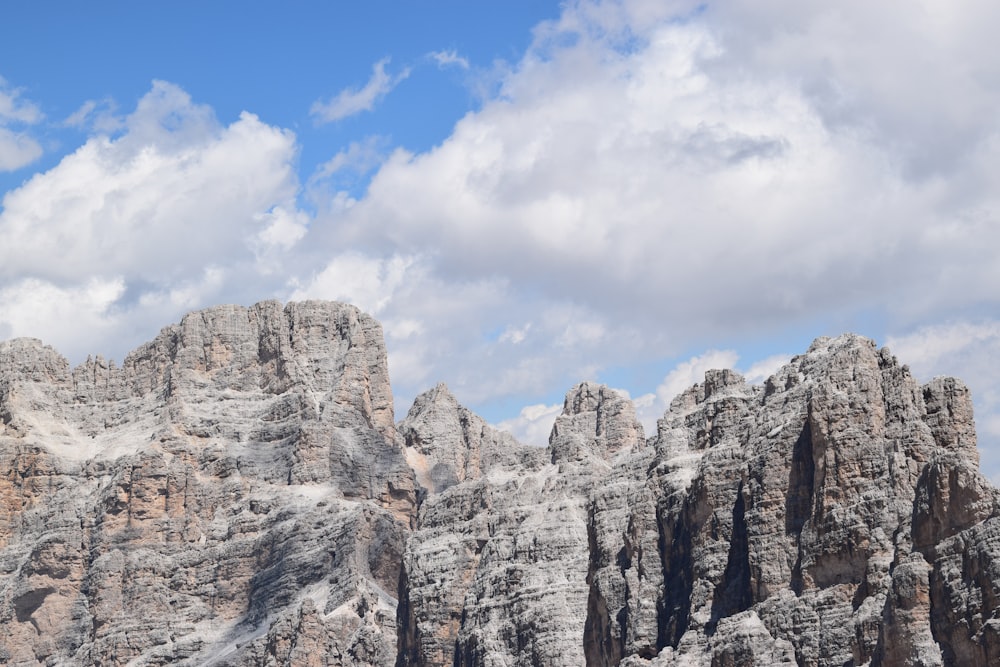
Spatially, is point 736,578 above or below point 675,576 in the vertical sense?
below

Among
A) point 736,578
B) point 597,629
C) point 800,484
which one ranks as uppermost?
point 800,484

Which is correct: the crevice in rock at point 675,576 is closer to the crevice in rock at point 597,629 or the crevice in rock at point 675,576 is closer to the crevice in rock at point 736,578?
the crevice in rock at point 736,578

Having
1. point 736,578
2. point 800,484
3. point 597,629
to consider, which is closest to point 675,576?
point 597,629

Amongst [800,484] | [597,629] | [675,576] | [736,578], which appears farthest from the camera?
[597,629]

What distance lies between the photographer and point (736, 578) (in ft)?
424

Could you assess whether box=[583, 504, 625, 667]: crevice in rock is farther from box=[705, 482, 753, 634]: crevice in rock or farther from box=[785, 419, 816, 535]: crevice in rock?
box=[785, 419, 816, 535]: crevice in rock

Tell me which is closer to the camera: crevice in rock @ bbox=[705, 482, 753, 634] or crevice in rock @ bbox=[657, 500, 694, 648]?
crevice in rock @ bbox=[705, 482, 753, 634]

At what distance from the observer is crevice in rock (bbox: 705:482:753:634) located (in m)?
126

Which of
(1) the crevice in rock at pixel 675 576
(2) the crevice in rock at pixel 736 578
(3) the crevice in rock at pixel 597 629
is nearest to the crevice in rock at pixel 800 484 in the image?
(2) the crevice in rock at pixel 736 578

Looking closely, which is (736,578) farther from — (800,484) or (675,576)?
(675,576)

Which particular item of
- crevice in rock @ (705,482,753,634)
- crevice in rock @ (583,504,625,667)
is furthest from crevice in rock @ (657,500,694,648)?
crevice in rock @ (583,504,625,667)

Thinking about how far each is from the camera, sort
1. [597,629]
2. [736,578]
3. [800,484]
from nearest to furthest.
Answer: [800,484] < [736,578] < [597,629]

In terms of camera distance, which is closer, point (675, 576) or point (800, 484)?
point (800, 484)

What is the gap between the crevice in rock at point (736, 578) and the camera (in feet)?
415
